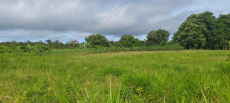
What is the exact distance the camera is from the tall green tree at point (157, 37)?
1661 inches

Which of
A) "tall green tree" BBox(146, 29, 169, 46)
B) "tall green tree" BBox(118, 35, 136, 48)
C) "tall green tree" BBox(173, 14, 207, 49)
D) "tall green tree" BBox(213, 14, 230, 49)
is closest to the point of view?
"tall green tree" BBox(213, 14, 230, 49)

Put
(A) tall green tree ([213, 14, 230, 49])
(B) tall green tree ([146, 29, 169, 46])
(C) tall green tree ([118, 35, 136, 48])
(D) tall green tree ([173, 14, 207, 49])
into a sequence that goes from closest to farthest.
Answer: (A) tall green tree ([213, 14, 230, 49])
(D) tall green tree ([173, 14, 207, 49])
(B) tall green tree ([146, 29, 169, 46])
(C) tall green tree ([118, 35, 136, 48])

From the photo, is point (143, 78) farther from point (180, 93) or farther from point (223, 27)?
point (223, 27)

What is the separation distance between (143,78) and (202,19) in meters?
33.8

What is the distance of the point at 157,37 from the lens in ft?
140

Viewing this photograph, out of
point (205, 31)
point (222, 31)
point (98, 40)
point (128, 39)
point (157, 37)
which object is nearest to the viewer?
point (222, 31)

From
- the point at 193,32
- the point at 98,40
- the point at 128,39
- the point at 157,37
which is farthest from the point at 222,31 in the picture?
the point at 98,40

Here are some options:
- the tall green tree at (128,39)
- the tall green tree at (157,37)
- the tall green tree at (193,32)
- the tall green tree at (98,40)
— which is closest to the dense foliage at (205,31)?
the tall green tree at (193,32)

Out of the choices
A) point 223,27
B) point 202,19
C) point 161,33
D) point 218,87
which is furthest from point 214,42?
point 218,87

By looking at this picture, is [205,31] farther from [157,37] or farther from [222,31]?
[157,37]

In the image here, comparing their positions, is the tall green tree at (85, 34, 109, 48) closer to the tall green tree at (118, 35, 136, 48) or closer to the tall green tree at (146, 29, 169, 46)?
the tall green tree at (118, 35, 136, 48)

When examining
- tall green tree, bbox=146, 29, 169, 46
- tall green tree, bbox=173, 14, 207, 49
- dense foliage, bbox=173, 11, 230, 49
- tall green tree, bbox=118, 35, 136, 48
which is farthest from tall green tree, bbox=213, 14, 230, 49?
tall green tree, bbox=118, 35, 136, 48

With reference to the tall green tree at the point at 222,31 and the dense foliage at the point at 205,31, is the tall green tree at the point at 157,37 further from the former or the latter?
the tall green tree at the point at 222,31

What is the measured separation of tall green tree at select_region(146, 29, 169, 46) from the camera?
4219 centimetres
